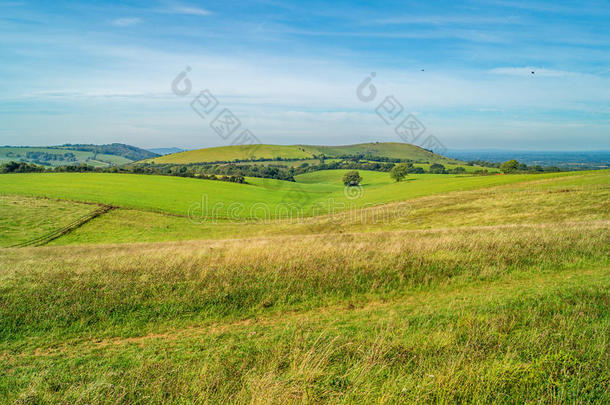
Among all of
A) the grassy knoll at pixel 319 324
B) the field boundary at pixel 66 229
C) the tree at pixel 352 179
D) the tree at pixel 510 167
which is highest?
the tree at pixel 510 167

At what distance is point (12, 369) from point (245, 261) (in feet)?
18.8

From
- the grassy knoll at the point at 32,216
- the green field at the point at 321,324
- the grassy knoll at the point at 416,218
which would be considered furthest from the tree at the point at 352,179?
the green field at the point at 321,324

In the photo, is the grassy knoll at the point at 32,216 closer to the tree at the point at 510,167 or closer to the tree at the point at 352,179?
the tree at the point at 352,179

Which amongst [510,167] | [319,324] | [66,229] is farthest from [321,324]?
[510,167]

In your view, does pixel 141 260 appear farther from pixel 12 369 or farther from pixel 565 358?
pixel 565 358

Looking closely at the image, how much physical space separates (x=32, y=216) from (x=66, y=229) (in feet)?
22.2

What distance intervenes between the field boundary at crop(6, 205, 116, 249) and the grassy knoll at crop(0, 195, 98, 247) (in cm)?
65

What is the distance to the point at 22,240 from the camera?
32188 millimetres

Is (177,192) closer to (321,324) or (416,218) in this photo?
(416,218)

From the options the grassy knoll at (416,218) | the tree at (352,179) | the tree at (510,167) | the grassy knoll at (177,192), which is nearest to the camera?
the grassy knoll at (416,218)

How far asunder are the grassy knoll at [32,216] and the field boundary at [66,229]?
65 centimetres

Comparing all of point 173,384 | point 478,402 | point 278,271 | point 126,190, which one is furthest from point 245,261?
point 126,190

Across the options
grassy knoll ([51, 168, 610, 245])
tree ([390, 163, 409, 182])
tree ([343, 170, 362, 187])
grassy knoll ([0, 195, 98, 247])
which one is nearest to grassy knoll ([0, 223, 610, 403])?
grassy knoll ([51, 168, 610, 245])

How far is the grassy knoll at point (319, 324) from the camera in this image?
14.1 feet
